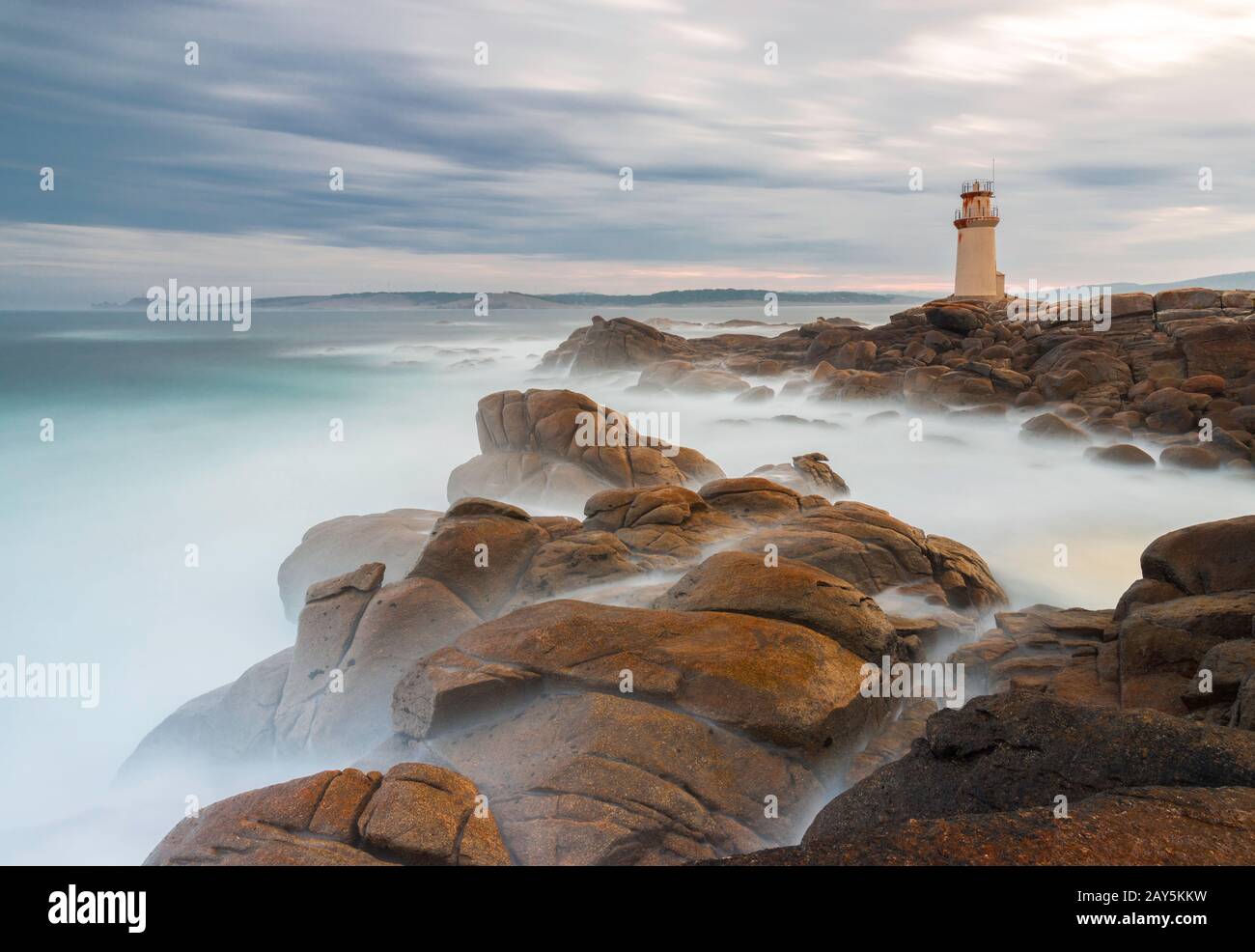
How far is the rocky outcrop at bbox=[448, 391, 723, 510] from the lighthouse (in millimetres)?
37222

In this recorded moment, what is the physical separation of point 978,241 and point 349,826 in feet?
174

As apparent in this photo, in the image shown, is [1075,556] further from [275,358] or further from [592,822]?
[275,358]

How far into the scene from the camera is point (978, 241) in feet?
163

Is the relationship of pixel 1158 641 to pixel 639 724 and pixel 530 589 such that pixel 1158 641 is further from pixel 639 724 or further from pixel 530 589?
pixel 530 589

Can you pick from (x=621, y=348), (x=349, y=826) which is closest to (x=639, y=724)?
(x=349, y=826)

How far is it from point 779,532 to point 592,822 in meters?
7.18

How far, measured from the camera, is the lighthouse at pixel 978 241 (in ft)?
163

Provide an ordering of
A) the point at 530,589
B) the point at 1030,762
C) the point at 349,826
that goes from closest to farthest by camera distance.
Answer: the point at 1030,762
the point at 349,826
the point at 530,589

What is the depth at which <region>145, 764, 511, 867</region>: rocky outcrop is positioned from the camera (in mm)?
5355

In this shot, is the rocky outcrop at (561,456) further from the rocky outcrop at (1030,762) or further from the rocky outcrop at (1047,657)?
the rocky outcrop at (1030,762)

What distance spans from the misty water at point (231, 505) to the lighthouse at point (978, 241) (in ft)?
67.7

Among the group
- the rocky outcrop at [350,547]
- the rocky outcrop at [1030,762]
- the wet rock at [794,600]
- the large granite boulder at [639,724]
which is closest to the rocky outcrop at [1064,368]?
the wet rock at [794,600]

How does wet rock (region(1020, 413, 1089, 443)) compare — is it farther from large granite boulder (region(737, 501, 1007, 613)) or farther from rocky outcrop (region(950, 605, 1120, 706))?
rocky outcrop (region(950, 605, 1120, 706))
